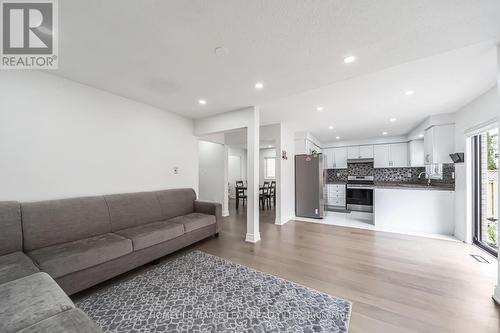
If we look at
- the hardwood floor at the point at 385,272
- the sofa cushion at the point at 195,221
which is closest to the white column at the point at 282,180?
the hardwood floor at the point at 385,272

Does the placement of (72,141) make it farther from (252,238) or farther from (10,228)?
(252,238)

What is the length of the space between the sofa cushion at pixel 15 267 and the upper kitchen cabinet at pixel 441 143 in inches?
254

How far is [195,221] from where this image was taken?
3137mm

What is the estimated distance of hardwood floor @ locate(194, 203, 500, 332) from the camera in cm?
161

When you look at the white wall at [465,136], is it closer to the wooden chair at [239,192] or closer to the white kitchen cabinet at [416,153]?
the white kitchen cabinet at [416,153]

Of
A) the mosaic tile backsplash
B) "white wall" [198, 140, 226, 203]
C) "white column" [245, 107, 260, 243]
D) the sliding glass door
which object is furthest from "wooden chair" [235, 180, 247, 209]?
the sliding glass door

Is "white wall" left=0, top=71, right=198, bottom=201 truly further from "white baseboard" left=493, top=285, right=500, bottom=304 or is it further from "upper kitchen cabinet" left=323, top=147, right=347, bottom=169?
"upper kitchen cabinet" left=323, top=147, right=347, bottom=169

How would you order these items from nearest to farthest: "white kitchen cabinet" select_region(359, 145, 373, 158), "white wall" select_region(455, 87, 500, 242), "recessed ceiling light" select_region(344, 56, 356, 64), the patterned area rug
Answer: the patterned area rug, "recessed ceiling light" select_region(344, 56, 356, 64), "white wall" select_region(455, 87, 500, 242), "white kitchen cabinet" select_region(359, 145, 373, 158)

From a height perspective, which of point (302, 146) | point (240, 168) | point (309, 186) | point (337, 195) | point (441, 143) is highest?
point (302, 146)

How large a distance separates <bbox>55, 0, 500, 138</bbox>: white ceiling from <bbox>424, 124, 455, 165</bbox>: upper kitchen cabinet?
63.1 inches

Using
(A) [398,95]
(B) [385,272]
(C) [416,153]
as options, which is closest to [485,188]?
(A) [398,95]

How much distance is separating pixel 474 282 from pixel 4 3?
5359mm

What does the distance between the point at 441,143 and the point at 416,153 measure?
153cm

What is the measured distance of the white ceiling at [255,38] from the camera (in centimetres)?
139
